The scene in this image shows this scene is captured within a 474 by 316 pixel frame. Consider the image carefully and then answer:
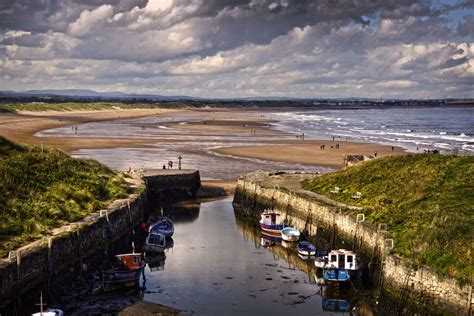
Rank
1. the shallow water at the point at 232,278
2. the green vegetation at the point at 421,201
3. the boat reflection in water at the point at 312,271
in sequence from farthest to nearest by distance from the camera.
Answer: the boat reflection in water at the point at 312,271
the shallow water at the point at 232,278
the green vegetation at the point at 421,201

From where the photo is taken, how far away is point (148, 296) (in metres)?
33.4

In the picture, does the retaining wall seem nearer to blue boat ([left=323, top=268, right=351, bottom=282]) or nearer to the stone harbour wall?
the stone harbour wall

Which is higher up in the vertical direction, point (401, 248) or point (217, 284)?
point (401, 248)

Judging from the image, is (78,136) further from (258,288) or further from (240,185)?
(258,288)

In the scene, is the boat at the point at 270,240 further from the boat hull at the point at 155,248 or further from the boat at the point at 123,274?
the boat at the point at 123,274

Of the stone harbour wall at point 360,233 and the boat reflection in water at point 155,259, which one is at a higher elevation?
the stone harbour wall at point 360,233

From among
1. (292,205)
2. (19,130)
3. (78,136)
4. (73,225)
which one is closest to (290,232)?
(292,205)

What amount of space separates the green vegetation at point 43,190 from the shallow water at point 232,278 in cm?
683

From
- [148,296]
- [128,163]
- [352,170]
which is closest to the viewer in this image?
[148,296]

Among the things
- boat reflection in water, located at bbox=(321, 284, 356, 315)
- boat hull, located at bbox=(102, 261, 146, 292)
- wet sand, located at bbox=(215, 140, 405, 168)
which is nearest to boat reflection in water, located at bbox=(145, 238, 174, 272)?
boat hull, located at bbox=(102, 261, 146, 292)

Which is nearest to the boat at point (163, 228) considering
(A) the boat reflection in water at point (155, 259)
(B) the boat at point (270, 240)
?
(A) the boat reflection in water at point (155, 259)

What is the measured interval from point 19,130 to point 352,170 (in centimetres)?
9129

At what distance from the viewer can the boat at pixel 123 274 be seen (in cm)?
3360

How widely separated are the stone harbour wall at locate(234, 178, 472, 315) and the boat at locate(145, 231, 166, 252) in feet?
38.8
